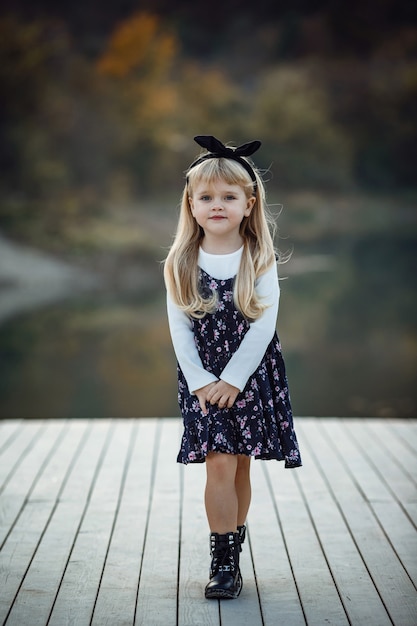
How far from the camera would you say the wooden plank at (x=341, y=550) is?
7.30ft

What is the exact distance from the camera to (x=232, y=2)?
14.4 metres

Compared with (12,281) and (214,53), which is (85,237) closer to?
(12,281)

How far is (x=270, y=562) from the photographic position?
2.56 m

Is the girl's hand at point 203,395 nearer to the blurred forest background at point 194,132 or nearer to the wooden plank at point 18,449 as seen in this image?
the wooden plank at point 18,449

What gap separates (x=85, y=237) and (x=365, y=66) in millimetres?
5269

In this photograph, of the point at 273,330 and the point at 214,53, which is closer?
the point at 273,330

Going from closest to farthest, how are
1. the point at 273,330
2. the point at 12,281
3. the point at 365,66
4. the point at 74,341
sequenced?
the point at 273,330 → the point at 74,341 → the point at 12,281 → the point at 365,66

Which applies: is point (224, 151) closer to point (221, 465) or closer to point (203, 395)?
point (203, 395)

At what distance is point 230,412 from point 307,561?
0.53 meters

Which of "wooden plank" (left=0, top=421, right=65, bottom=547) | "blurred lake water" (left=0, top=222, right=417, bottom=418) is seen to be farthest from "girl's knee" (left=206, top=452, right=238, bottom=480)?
"blurred lake water" (left=0, top=222, right=417, bottom=418)

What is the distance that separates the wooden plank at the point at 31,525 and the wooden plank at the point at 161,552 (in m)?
0.33

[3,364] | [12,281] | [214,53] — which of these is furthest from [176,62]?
[3,364]

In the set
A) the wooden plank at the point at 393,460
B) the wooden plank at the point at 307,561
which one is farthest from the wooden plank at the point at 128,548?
the wooden plank at the point at 393,460

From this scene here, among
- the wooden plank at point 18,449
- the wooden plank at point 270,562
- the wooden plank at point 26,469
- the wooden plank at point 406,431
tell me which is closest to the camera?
the wooden plank at point 270,562
